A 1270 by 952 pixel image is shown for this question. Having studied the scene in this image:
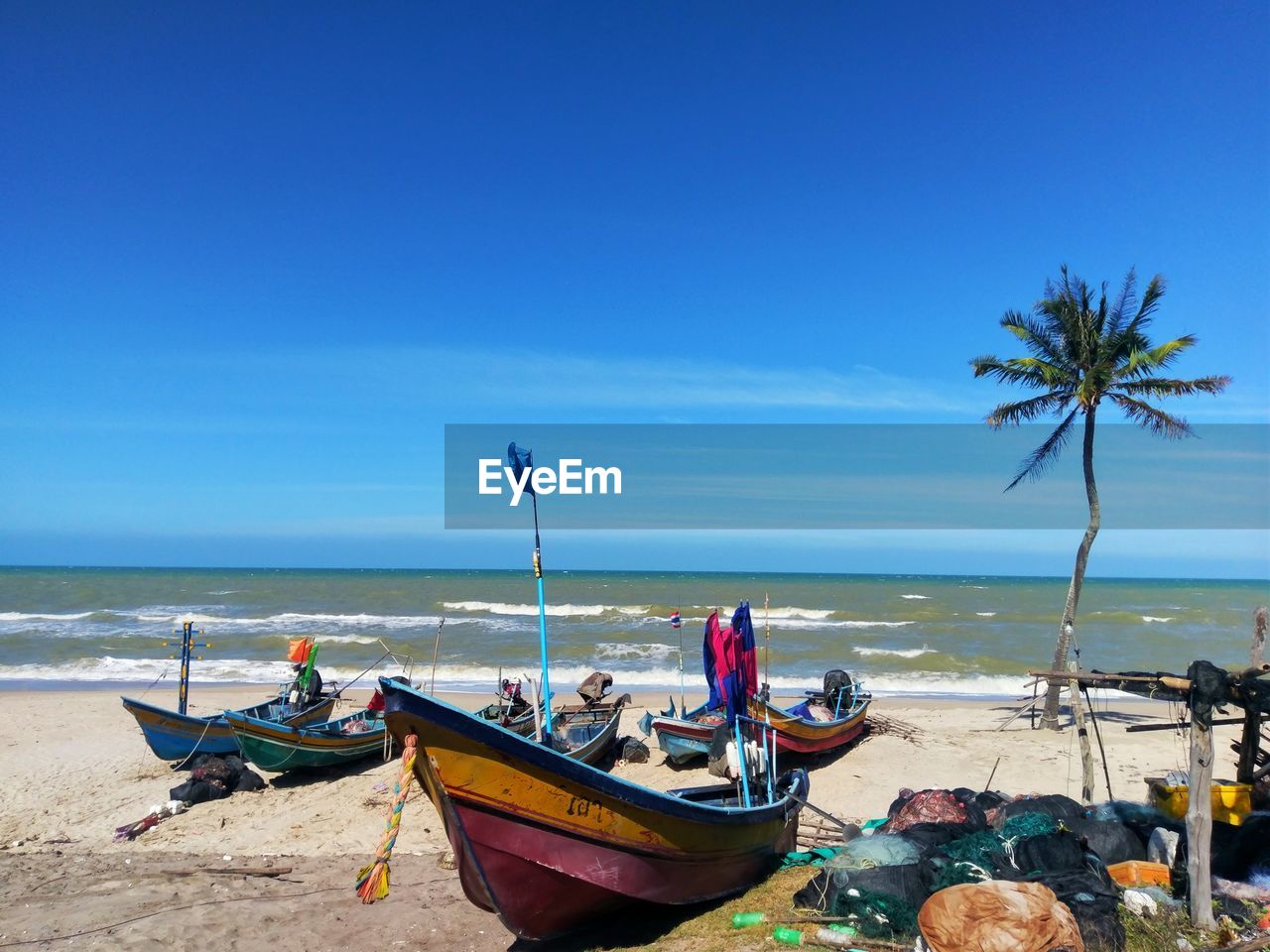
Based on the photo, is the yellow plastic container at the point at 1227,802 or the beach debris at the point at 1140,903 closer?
the beach debris at the point at 1140,903

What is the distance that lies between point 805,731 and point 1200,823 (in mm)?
7534

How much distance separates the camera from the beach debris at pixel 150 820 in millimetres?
10930

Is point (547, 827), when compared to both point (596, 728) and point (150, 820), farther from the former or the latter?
point (596, 728)

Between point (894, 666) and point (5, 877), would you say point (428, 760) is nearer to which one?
point (5, 877)

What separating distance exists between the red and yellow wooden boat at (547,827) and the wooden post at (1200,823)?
3.80 m

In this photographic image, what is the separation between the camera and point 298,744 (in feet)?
43.5

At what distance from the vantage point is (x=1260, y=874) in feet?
22.8

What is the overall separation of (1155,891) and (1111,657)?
27.1 meters

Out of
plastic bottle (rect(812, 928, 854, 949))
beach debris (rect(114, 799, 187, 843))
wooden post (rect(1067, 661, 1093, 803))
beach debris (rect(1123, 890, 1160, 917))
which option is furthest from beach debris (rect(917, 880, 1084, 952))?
beach debris (rect(114, 799, 187, 843))

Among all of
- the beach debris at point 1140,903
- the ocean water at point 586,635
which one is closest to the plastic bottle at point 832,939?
the beach debris at point 1140,903

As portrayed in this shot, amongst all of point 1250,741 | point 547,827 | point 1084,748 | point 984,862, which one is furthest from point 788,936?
point 1084,748

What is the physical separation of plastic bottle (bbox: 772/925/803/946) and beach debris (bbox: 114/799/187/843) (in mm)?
9255

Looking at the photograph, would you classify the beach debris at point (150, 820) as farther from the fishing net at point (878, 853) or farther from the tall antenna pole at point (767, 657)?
the fishing net at point (878, 853)

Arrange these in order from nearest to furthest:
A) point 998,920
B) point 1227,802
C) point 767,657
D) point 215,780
→ point 998,920
point 1227,802
point 767,657
point 215,780
